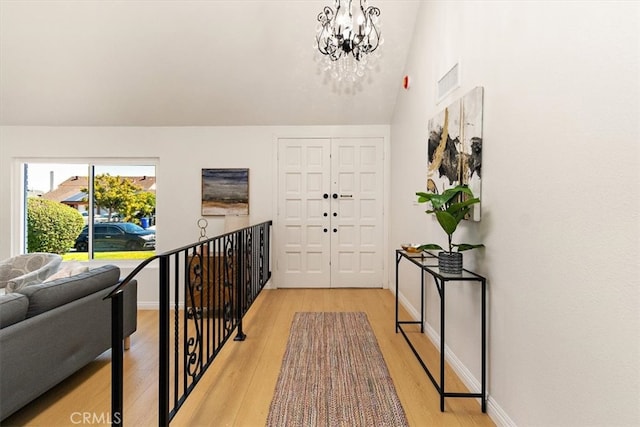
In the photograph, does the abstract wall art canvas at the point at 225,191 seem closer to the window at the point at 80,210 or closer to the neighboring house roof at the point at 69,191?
the window at the point at 80,210

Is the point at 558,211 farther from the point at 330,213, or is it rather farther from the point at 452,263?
the point at 330,213

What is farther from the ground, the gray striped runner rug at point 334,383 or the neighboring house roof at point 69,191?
the neighboring house roof at point 69,191

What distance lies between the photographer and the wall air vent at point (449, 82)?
7.82ft

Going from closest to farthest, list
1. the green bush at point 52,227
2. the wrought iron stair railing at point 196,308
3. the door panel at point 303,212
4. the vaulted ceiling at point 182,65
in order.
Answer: the wrought iron stair railing at point 196,308, the vaulted ceiling at point 182,65, the green bush at point 52,227, the door panel at point 303,212

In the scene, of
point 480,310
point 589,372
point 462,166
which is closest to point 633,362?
point 589,372

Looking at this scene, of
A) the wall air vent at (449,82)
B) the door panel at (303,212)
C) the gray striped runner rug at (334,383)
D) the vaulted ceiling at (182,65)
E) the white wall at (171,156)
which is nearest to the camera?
the gray striped runner rug at (334,383)

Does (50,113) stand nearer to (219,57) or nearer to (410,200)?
(219,57)

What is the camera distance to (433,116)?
2869mm

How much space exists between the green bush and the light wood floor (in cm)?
221

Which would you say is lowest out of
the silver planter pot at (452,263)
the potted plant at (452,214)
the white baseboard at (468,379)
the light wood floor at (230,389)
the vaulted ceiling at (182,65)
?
the light wood floor at (230,389)

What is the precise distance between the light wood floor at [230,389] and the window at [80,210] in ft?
6.08

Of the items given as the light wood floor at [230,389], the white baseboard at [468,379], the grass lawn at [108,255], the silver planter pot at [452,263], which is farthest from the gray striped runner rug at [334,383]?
the grass lawn at [108,255]

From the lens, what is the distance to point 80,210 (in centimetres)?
454

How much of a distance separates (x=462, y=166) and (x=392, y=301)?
2.35 meters
